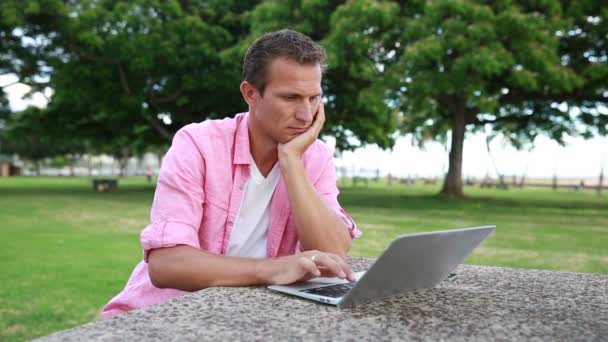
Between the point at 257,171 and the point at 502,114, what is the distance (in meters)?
22.9

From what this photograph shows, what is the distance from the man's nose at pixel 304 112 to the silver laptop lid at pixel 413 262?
0.81m

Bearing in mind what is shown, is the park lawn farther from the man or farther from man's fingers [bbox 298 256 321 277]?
man's fingers [bbox 298 256 321 277]

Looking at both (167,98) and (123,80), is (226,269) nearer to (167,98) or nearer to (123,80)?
(123,80)

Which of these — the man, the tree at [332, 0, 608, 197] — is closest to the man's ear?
the man

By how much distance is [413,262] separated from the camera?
1610 millimetres

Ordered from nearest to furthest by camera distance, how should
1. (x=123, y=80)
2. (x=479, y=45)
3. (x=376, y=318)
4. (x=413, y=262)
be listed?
(x=376, y=318) < (x=413, y=262) < (x=479, y=45) < (x=123, y=80)

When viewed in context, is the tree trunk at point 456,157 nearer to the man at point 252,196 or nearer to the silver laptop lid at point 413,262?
the man at point 252,196

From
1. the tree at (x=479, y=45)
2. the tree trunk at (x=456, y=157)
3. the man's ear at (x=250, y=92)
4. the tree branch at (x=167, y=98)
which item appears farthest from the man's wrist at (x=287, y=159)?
the tree branch at (x=167, y=98)

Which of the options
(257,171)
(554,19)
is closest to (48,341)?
(257,171)

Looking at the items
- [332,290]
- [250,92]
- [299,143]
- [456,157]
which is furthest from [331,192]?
[456,157]

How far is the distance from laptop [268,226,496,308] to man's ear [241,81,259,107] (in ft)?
2.60

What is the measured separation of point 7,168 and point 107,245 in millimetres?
59175

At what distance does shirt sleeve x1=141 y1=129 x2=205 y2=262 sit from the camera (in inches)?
77.7

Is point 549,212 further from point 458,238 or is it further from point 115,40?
point 458,238
